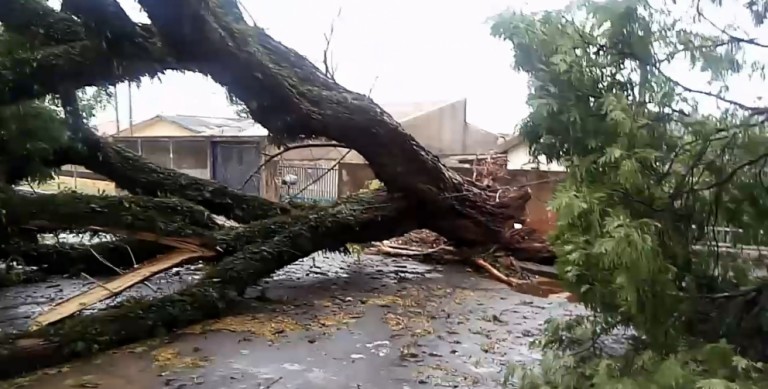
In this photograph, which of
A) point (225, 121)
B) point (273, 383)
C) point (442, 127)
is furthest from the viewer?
point (225, 121)

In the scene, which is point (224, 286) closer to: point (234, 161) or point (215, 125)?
point (234, 161)

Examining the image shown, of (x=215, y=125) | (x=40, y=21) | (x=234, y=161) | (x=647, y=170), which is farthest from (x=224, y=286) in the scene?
(x=215, y=125)

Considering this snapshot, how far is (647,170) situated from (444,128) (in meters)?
8.97

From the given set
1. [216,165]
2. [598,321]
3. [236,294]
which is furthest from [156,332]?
[216,165]

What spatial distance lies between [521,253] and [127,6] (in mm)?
3684

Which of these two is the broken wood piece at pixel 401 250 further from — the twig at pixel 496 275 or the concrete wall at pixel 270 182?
the concrete wall at pixel 270 182

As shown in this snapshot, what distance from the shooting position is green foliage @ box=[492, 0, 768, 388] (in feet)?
6.57

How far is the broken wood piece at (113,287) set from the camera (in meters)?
3.09

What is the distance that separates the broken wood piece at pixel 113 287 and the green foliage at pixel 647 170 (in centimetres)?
226

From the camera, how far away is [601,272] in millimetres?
Result: 2057

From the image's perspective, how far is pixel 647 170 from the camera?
2041mm

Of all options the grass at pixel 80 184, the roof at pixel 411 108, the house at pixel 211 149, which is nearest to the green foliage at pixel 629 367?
the grass at pixel 80 184

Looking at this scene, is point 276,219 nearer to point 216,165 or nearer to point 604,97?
point 604,97

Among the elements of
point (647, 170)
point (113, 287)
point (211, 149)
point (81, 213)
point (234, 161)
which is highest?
point (211, 149)
